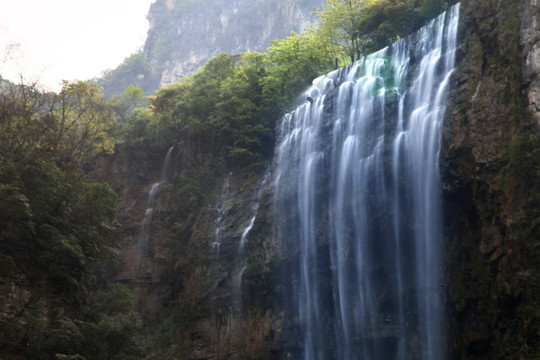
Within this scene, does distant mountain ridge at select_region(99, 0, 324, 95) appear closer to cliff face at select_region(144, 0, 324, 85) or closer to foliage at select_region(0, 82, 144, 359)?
cliff face at select_region(144, 0, 324, 85)

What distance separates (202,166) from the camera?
111 ft

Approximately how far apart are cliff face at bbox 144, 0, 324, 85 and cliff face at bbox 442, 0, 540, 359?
46325 millimetres

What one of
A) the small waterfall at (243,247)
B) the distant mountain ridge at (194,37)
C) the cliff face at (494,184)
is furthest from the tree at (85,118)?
the distant mountain ridge at (194,37)

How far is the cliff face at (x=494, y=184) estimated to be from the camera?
1426 centimetres

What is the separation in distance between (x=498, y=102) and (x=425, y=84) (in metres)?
4.90

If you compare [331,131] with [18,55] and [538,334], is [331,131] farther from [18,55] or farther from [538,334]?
[18,55]

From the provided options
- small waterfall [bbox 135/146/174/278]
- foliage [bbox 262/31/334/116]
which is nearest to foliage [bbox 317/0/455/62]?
foliage [bbox 262/31/334/116]

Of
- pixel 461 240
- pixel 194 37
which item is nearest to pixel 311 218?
pixel 461 240

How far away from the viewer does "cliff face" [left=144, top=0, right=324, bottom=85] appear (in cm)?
6489

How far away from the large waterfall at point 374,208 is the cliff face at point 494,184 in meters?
0.99

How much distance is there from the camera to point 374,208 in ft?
71.4

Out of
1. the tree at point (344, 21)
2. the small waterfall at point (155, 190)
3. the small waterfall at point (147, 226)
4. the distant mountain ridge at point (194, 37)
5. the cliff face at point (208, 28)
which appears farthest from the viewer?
the distant mountain ridge at point (194, 37)

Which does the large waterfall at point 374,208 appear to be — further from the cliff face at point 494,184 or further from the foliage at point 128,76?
the foliage at point 128,76

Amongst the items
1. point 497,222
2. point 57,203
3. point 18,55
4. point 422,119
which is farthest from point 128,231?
point 497,222
